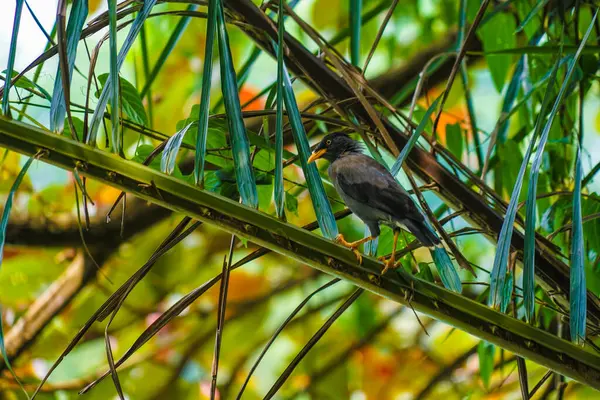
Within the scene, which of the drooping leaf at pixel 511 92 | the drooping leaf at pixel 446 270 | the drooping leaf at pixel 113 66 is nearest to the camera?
the drooping leaf at pixel 113 66

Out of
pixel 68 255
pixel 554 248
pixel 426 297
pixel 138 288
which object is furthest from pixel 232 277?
pixel 426 297

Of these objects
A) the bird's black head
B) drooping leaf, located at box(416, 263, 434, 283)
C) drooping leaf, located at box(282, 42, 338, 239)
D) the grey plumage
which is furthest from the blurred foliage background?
drooping leaf, located at box(282, 42, 338, 239)

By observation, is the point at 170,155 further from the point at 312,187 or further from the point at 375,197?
the point at 375,197

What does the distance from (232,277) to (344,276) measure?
3618 millimetres

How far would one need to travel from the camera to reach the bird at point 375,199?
6.02 feet

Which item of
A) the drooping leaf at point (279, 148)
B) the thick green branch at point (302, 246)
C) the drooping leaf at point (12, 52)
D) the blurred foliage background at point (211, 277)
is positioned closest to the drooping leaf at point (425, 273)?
→ the thick green branch at point (302, 246)

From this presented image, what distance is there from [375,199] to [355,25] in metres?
0.44

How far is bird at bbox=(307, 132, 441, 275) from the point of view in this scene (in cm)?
183

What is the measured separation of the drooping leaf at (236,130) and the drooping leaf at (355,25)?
76 centimetres

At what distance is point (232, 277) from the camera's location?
4.86 m

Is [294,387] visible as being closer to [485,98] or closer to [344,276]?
[485,98]

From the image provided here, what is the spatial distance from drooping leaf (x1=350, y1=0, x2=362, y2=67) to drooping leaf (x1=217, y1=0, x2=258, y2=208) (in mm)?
758

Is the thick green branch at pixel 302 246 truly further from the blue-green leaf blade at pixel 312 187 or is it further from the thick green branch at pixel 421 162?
the thick green branch at pixel 421 162

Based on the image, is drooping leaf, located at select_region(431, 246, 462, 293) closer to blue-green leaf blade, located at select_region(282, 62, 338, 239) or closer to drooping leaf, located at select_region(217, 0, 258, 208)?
blue-green leaf blade, located at select_region(282, 62, 338, 239)
